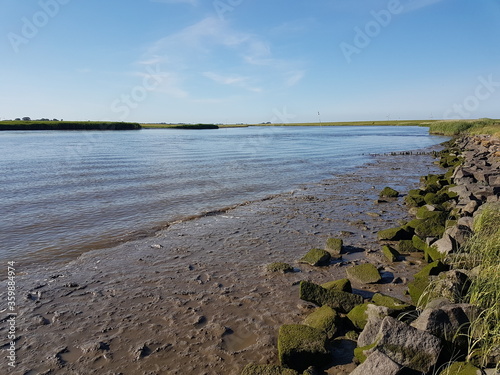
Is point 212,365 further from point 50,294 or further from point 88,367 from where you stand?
point 50,294

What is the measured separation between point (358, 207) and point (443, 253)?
7.15m

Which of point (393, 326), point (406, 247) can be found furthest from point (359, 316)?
point (406, 247)

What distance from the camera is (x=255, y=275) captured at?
8336 millimetres

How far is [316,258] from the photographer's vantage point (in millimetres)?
8938

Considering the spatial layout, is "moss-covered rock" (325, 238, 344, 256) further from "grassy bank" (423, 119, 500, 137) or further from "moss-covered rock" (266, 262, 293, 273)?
"grassy bank" (423, 119, 500, 137)

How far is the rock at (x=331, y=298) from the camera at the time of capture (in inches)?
252

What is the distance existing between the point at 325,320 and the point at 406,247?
207 inches

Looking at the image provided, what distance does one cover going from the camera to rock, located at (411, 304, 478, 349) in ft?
15.3

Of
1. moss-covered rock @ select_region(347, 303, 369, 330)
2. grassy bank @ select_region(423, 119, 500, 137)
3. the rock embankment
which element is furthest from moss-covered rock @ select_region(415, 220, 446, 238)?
grassy bank @ select_region(423, 119, 500, 137)

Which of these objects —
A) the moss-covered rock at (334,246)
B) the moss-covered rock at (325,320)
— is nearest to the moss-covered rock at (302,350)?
the moss-covered rock at (325,320)

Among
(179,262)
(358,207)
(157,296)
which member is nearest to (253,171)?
(358,207)

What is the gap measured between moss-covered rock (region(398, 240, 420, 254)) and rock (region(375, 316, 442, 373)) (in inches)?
228

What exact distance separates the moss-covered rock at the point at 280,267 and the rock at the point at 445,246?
3.73 meters

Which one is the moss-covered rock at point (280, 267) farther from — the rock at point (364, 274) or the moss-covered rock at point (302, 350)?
the moss-covered rock at point (302, 350)
